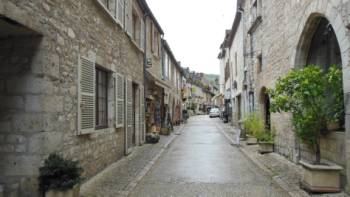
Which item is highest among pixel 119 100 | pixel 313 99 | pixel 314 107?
pixel 119 100

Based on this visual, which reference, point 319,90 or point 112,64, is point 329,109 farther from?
point 112,64

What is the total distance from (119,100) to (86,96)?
2.67 m

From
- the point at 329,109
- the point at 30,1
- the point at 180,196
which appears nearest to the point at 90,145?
the point at 180,196

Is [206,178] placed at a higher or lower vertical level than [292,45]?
lower

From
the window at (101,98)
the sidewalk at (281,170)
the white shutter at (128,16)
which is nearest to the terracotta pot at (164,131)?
the sidewalk at (281,170)

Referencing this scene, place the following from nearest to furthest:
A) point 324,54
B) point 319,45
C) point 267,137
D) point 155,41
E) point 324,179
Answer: point 324,179 → point 324,54 → point 319,45 → point 267,137 → point 155,41

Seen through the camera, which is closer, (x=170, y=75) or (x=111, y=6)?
(x=111, y=6)

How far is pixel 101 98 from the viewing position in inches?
332

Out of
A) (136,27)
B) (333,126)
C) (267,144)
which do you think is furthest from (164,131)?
(333,126)

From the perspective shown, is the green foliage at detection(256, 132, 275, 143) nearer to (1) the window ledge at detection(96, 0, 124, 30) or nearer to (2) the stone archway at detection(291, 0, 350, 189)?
(2) the stone archway at detection(291, 0, 350, 189)

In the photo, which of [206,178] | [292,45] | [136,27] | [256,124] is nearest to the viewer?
[206,178]

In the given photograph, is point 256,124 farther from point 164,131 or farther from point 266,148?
point 164,131

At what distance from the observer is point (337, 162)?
641 centimetres

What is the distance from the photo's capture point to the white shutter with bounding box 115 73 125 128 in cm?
909
